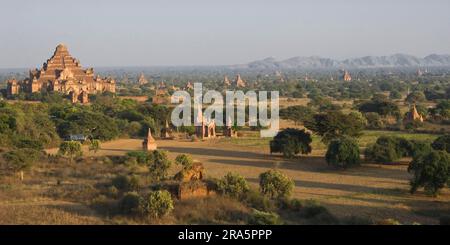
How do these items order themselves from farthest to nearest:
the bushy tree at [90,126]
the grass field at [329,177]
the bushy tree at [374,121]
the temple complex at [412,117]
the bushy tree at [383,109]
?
1. the bushy tree at [383,109]
2. the bushy tree at [374,121]
3. the temple complex at [412,117]
4. the bushy tree at [90,126]
5. the grass field at [329,177]

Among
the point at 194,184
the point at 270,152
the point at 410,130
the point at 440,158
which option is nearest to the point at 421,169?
the point at 440,158

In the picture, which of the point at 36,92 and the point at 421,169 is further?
the point at 36,92

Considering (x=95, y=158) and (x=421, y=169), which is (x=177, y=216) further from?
(x=95, y=158)

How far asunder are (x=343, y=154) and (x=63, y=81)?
5046 cm

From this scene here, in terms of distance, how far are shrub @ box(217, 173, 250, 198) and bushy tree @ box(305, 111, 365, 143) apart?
52.4 ft

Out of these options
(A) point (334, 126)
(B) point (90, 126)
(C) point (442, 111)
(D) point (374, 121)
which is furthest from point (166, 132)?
(C) point (442, 111)

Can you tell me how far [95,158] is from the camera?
2902cm

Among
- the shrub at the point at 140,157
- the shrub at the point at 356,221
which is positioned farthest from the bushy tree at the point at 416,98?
the shrub at the point at 356,221

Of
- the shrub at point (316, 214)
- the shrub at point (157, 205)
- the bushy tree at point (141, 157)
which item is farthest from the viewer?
the bushy tree at point (141, 157)

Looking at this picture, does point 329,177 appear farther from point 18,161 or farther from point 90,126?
point 90,126

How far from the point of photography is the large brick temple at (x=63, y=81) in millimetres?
69125

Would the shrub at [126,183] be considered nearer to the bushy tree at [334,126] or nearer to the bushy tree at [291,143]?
the bushy tree at [291,143]

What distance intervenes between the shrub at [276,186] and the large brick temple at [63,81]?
158ft
